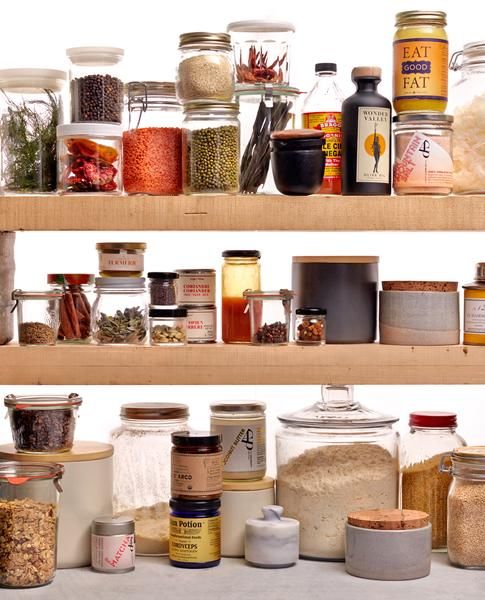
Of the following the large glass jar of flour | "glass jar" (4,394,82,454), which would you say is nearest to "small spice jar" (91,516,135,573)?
"glass jar" (4,394,82,454)

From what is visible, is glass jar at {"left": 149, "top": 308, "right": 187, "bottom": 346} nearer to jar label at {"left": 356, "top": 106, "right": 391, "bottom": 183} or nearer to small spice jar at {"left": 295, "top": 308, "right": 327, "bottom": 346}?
small spice jar at {"left": 295, "top": 308, "right": 327, "bottom": 346}

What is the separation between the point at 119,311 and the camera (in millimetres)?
2148

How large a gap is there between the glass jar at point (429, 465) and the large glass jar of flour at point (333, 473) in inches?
1.8

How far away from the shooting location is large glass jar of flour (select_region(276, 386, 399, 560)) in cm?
213

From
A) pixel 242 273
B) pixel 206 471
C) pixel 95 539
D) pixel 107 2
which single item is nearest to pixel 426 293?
pixel 242 273

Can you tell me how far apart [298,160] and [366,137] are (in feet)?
0.44

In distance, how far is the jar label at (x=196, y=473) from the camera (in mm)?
2051

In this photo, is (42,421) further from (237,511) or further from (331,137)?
(331,137)

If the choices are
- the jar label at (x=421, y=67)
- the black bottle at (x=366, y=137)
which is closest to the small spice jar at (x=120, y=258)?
the black bottle at (x=366, y=137)

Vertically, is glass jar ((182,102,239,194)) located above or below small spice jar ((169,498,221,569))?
above

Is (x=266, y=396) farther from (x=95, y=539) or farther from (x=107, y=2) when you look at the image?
(x=107, y=2)

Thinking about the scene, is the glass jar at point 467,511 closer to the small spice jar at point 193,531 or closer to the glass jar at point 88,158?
the small spice jar at point 193,531

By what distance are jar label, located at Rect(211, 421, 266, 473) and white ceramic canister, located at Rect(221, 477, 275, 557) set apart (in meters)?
0.03

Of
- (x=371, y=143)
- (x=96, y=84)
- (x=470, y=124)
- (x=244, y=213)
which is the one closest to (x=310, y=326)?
(x=244, y=213)
